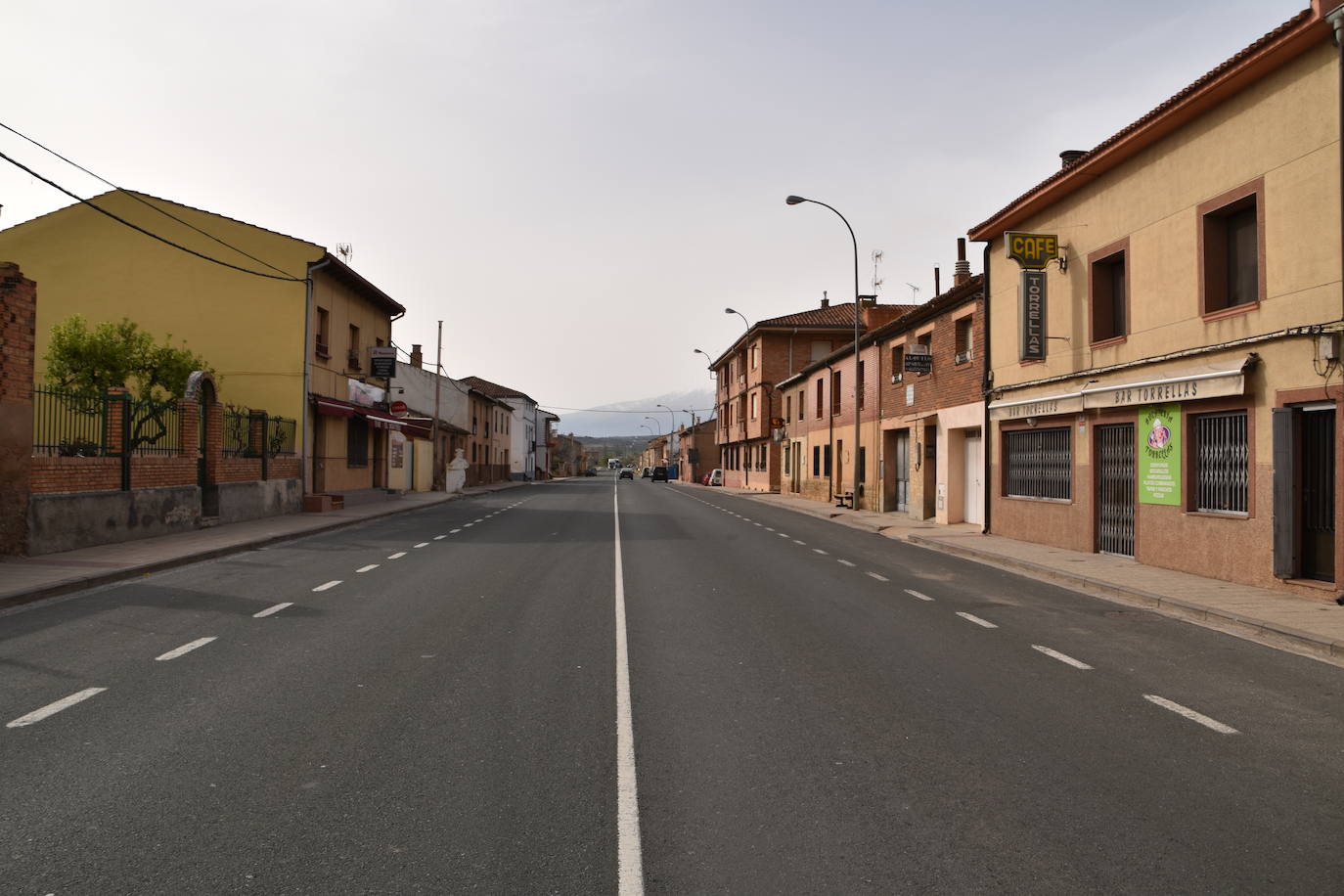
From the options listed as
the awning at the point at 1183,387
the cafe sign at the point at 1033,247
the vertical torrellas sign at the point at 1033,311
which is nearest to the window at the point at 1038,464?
the vertical torrellas sign at the point at 1033,311

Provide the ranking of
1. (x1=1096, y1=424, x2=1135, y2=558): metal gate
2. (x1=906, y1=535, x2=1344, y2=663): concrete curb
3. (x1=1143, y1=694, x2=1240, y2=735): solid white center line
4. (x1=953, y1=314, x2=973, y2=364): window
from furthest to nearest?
(x1=953, y1=314, x2=973, y2=364): window < (x1=1096, y1=424, x2=1135, y2=558): metal gate < (x1=906, y1=535, x2=1344, y2=663): concrete curb < (x1=1143, y1=694, x2=1240, y2=735): solid white center line

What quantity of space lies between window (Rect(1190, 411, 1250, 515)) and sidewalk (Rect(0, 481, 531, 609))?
14.8m

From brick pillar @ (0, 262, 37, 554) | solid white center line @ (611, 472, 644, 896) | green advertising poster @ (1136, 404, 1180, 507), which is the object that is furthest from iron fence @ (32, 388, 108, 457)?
green advertising poster @ (1136, 404, 1180, 507)

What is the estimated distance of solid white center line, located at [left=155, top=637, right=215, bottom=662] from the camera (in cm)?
674

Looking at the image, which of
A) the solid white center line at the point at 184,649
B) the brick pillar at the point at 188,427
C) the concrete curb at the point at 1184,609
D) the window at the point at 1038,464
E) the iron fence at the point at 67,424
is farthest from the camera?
the brick pillar at the point at 188,427

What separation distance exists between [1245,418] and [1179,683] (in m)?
6.84

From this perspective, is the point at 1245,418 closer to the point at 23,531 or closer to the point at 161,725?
the point at 161,725

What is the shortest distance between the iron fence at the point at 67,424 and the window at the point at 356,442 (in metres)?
14.1

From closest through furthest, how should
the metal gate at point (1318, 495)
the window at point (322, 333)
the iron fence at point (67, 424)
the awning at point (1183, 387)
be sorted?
the metal gate at point (1318, 495) → the awning at point (1183, 387) → the iron fence at point (67, 424) → the window at point (322, 333)

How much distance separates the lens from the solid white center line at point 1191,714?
528 cm

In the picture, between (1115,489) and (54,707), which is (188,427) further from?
(1115,489)

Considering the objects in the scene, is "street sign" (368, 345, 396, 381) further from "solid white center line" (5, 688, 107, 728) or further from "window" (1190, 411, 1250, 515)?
"solid white center line" (5, 688, 107, 728)

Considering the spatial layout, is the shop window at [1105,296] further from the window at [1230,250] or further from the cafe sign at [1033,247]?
the window at [1230,250]

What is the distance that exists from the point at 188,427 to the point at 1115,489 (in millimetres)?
17793
